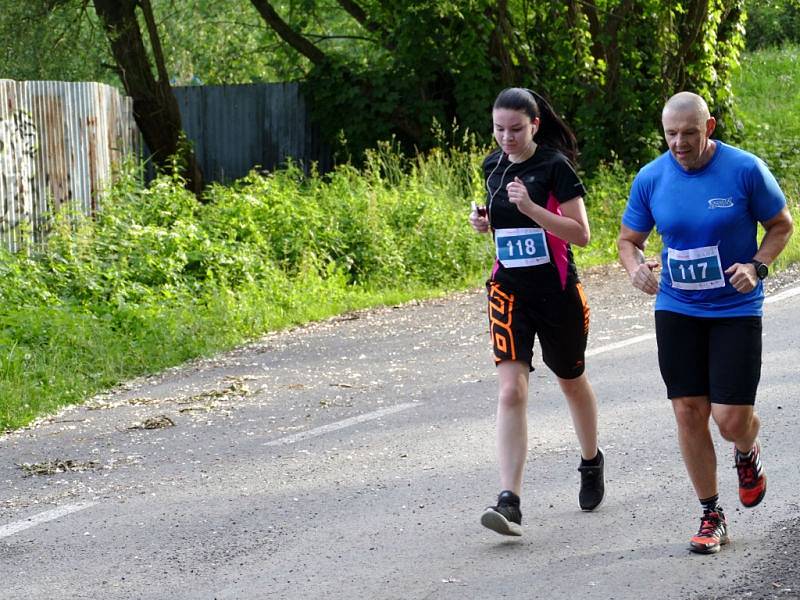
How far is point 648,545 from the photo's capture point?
5.32 m

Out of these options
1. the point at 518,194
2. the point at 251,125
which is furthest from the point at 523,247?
the point at 251,125

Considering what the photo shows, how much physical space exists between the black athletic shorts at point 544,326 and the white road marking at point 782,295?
624cm

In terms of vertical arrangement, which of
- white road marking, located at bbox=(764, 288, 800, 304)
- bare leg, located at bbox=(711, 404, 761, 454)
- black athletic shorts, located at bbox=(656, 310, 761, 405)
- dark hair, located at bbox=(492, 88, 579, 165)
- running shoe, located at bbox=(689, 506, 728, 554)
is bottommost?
white road marking, located at bbox=(764, 288, 800, 304)

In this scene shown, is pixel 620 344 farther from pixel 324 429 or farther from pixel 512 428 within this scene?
pixel 512 428

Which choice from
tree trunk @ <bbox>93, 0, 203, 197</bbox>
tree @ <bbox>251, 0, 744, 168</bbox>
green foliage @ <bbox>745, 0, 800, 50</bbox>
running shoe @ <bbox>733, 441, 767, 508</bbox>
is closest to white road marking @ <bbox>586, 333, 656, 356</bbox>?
running shoe @ <bbox>733, 441, 767, 508</bbox>

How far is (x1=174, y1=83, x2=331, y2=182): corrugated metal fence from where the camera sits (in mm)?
21078

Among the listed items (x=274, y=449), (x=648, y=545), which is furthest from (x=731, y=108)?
(x=648, y=545)

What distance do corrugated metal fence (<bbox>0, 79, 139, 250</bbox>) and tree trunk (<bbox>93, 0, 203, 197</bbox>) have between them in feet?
7.38

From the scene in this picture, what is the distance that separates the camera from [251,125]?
69.5 ft

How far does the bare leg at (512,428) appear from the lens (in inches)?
218

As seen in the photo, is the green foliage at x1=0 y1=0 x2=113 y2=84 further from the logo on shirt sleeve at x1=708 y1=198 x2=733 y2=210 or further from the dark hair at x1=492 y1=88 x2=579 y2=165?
the logo on shirt sleeve at x1=708 y1=198 x2=733 y2=210

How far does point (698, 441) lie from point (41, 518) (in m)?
3.08

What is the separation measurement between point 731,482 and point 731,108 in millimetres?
15780

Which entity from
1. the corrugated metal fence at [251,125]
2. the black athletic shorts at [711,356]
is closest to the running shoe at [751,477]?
the black athletic shorts at [711,356]
